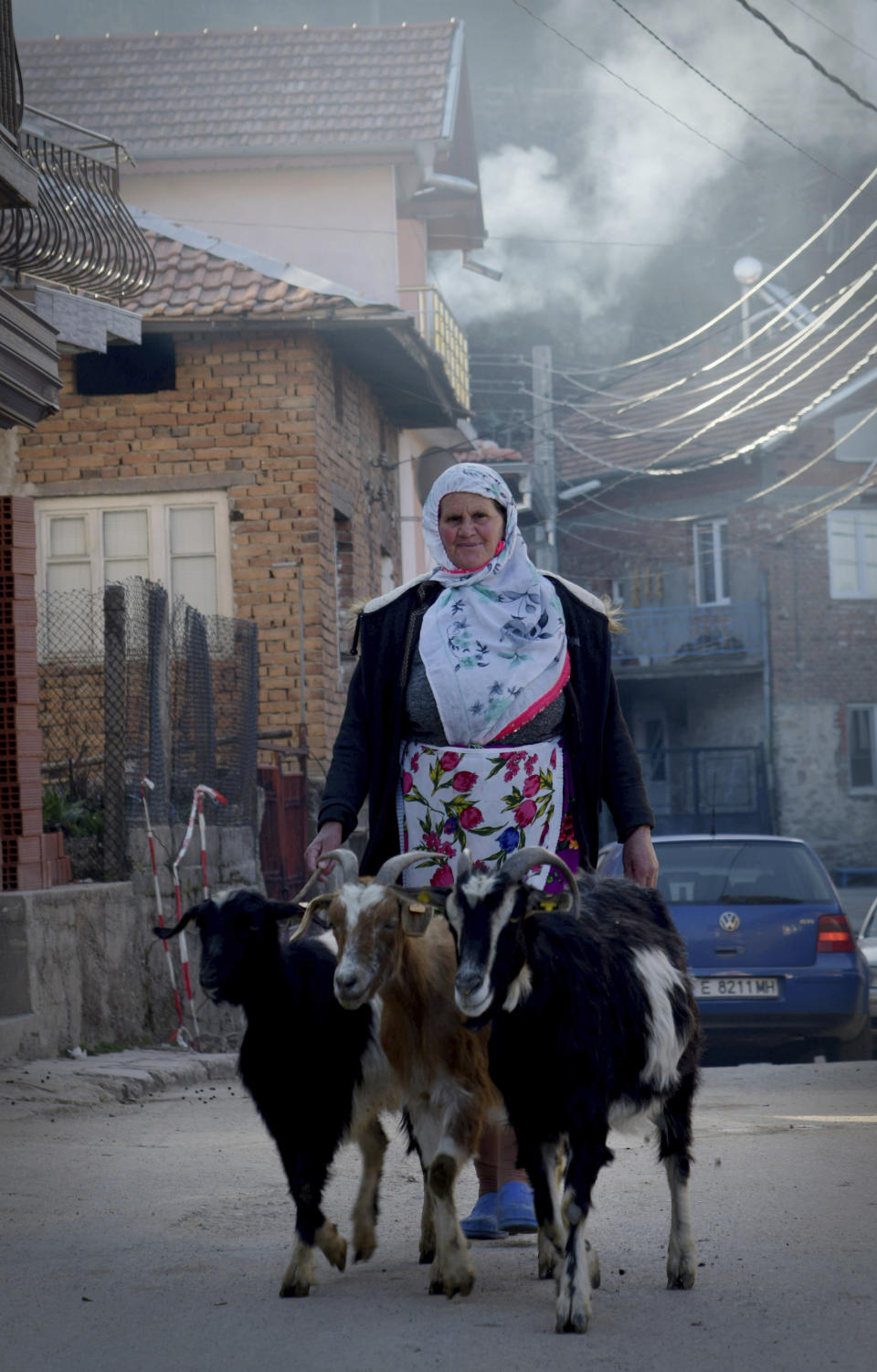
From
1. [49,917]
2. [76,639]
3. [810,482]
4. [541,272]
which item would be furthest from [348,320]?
[541,272]

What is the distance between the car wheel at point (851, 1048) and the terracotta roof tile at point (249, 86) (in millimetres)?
15589

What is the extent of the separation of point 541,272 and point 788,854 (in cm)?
4153

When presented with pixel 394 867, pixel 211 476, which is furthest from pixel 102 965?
pixel 211 476

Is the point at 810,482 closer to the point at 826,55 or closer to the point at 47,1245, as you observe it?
the point at 826,55

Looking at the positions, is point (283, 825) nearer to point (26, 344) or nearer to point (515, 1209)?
point (26, 344)

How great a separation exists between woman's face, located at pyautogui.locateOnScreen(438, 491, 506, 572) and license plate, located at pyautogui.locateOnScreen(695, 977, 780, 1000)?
20.7 feet

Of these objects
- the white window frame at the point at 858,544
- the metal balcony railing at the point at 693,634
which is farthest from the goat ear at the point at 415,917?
the white window frame at the point at 858,544

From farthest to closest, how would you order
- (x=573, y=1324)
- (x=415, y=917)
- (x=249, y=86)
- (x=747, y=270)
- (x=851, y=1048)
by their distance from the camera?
(x=747, y=270) < (x=249, y=86) < (x=851, y=1048) < (x=415, y=917) < (x=573, y=1324)

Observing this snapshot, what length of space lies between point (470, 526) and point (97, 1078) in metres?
5.25

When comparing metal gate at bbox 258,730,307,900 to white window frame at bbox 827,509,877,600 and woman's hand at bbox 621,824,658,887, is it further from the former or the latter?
white window frame at bbox 827,509,877,600

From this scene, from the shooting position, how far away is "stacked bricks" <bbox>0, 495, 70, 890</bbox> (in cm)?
1077

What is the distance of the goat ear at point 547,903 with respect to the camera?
4.76 m

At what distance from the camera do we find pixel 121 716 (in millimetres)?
11883

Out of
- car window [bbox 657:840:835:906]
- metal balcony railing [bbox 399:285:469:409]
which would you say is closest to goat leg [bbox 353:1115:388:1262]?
car window [bbox 657:840:835:906]
